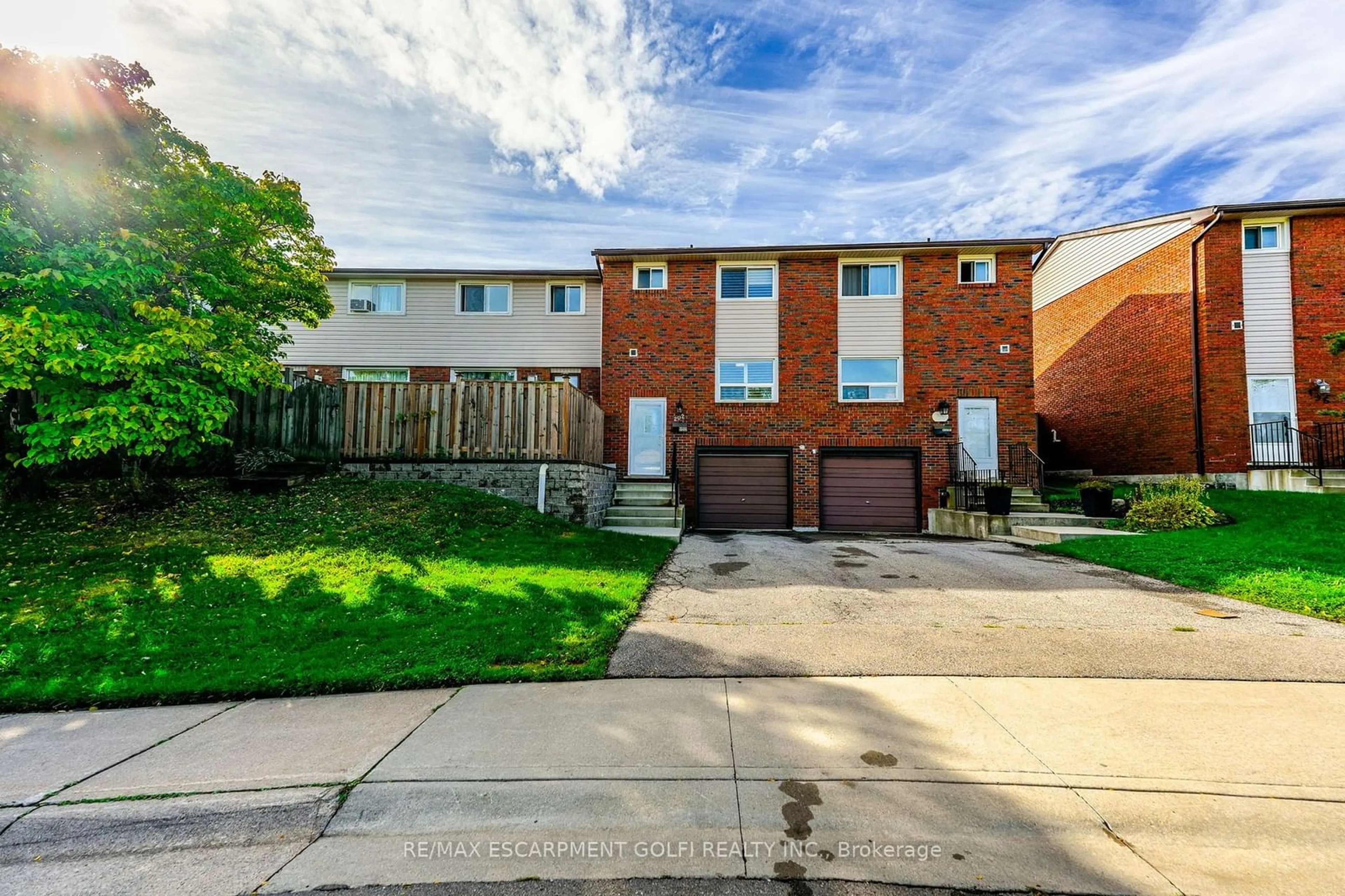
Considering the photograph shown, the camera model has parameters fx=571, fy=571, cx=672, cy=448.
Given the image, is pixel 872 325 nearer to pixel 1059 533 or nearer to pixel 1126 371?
pixel 1059 533

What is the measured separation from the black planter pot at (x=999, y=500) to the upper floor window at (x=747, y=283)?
290 inches

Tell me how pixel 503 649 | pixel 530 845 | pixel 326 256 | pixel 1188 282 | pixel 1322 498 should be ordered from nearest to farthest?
pixel 530 845, pixel 503 649, pixel 1322 498, pixel 326 256, pixel 1188 282

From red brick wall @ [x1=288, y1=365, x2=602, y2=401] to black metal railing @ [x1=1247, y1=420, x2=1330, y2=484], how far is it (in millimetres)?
16472

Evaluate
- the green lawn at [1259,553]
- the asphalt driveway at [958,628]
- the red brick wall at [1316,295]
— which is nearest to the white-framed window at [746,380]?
the asphalt driveway at [958,628]

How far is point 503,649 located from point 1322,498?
15346 millimetres

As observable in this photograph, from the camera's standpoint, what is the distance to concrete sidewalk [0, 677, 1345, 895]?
2303 millimetres

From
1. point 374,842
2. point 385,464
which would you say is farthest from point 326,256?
point 374,842

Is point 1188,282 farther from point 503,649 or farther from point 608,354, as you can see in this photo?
point 503,649

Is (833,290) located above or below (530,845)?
above

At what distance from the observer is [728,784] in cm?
284

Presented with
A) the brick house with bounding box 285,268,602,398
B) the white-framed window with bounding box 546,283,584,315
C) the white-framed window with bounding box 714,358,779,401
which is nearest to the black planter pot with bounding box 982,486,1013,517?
the white-framed window with bounding box 714,358,779,401

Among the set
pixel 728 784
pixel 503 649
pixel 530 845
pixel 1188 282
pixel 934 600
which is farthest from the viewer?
pixel 1188 282

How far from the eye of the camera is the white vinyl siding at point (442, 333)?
55.9ft

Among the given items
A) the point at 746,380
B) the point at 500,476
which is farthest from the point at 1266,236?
the point at 500,476
